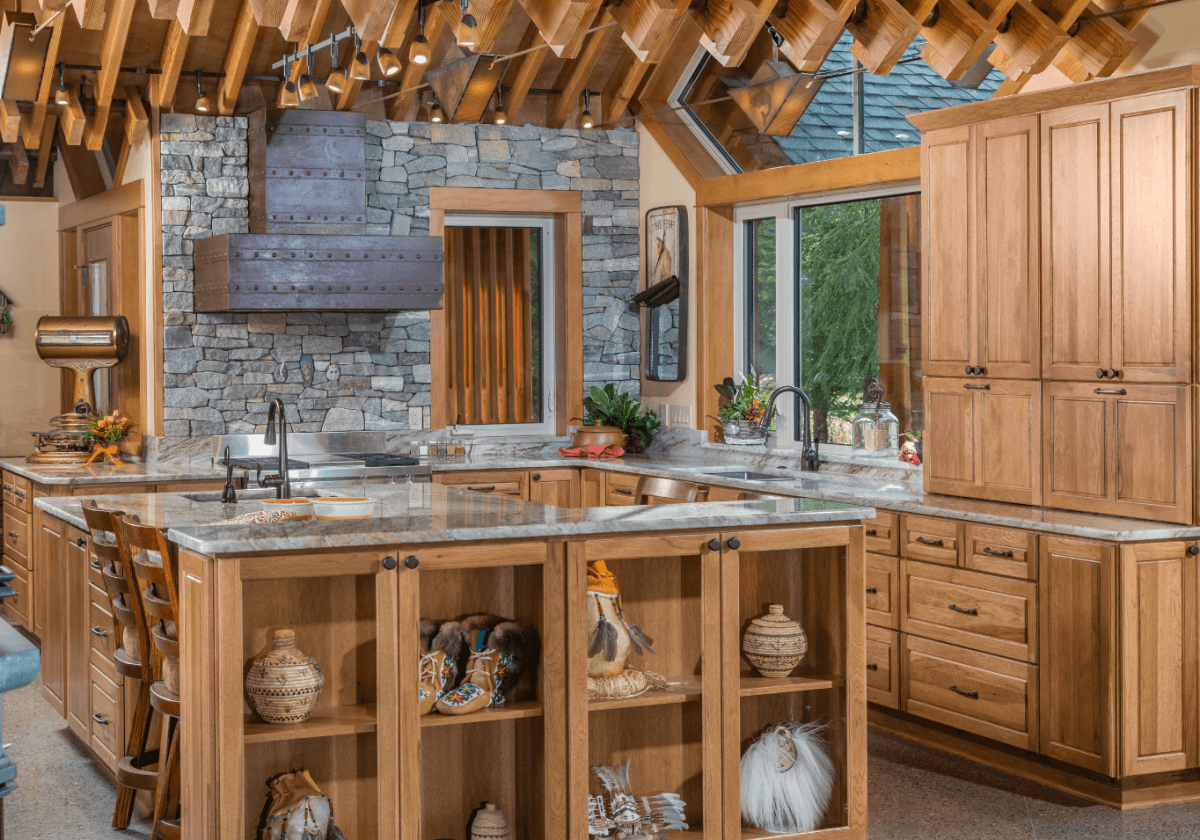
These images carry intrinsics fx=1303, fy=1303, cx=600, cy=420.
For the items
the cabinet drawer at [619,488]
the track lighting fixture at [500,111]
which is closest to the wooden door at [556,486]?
the cabinet drawer at [619,488]

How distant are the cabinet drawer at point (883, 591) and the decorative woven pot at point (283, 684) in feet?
9.12

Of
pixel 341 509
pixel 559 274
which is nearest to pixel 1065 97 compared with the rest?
pixel 341 509

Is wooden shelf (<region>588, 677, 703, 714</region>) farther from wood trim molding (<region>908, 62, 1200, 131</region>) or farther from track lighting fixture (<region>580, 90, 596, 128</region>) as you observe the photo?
track lighting fixture (<region>580, 90, 596, 128</region>)

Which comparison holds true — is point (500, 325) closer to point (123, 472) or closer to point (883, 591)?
point (123, 472)

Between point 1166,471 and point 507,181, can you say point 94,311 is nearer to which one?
point 507,181

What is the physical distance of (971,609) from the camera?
4.97 m

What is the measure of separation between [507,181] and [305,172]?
1320 mm

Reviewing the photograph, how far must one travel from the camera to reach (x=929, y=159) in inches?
213

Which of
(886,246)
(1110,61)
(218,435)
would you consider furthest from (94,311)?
(1110,61)

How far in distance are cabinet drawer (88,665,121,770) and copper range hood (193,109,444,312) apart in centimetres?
252

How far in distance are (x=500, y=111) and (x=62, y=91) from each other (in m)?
2.37

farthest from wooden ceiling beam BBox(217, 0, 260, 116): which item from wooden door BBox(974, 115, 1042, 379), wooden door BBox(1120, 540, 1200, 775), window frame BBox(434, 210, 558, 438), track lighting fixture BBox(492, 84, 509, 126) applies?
wooden door BBox(1120, 540, 1200, 775)

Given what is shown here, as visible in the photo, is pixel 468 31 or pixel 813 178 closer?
pixel 468 31

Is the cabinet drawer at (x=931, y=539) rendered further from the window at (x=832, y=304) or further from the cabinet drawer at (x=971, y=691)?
the window at (x=832, y=304)
